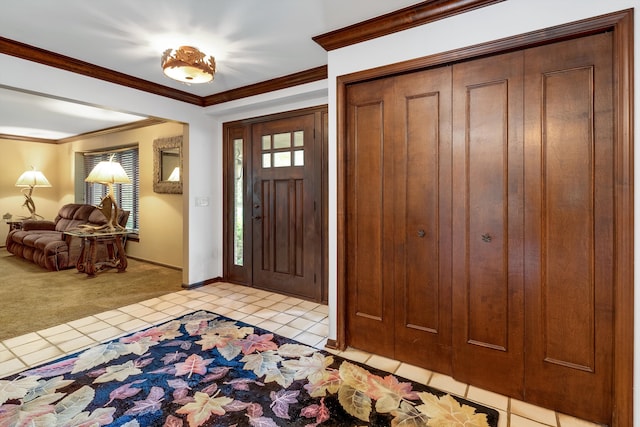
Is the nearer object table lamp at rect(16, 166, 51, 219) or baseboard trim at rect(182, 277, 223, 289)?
baseboard trim at rect(182, 277, 223, 289)

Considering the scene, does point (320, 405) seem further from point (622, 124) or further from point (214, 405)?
point (622, 124)

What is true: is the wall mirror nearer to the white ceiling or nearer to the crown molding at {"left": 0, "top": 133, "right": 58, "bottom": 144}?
the white ceiling

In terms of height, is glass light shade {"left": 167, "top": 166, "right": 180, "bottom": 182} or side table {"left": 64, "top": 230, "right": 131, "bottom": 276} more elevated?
glass light shade {"left": 167, "top": 166, "right": 180, "bottom": 182}

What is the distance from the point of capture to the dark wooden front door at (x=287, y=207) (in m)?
3.63

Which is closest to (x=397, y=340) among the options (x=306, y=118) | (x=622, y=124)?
(x=622, y=124)

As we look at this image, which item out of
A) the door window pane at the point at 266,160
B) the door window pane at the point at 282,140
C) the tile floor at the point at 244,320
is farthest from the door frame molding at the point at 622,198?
the door window pane at the point at 266,160

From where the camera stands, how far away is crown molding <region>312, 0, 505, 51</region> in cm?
198

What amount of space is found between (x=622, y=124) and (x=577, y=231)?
1.86 ft

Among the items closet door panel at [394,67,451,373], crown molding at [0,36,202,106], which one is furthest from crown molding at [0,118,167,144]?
closet door panel at [394,67,451,373]

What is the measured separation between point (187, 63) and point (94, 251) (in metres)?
3.61

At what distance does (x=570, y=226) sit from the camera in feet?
5.81

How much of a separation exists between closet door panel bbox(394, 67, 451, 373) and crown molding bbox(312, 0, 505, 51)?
326mm

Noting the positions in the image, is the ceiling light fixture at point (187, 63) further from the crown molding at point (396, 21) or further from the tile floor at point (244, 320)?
the tile floor at point (244, 320)

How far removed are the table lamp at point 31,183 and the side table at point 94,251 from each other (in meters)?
2.93
